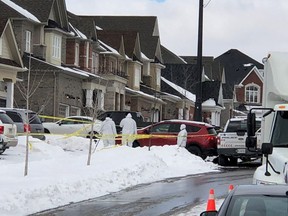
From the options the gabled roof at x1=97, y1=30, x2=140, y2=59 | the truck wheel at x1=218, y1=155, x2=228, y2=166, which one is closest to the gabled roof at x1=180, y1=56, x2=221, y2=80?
the gabled roof at x1=97, y1=30, x2=140, y2=59

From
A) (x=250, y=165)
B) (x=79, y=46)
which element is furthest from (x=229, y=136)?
(x=79, y=46)

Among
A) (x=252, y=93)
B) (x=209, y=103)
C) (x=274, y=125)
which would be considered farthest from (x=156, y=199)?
(x=252, y=93)

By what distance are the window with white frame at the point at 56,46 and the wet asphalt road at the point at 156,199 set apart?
22445 millimetres

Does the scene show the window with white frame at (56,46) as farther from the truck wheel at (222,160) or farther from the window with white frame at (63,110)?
the truck wheel at (222,160)

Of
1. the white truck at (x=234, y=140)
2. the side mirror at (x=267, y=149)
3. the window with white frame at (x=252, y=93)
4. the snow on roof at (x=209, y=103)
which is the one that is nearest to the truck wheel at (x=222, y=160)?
the white truck at (x=234, y=140)

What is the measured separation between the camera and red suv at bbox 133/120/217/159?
2727cm

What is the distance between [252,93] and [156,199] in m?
76.1

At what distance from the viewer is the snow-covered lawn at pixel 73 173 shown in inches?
493

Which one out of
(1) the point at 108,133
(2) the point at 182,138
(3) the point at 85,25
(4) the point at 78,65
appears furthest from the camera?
(3) the point at 85,25

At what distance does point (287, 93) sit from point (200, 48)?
20.3 metres

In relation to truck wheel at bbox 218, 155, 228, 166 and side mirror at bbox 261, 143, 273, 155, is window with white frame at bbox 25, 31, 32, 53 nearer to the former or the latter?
truck wheel at bbox 218, 155, 228, 166

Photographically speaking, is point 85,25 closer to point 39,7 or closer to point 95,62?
point 95,62

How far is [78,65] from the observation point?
45.2 m

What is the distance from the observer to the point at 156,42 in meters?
63.8
